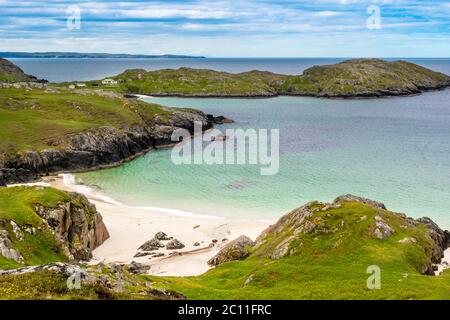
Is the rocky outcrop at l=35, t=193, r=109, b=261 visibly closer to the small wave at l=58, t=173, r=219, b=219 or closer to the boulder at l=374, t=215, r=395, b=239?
the small wave at l=58, t=173, r=219, b=219

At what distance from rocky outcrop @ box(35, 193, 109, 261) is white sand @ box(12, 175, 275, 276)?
1.27 m

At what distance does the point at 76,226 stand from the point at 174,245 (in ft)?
34.3

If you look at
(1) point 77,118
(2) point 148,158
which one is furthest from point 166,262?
(1) point 77,118

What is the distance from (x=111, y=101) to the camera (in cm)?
13875

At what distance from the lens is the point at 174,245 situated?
2112 inches

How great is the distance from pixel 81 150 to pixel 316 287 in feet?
250

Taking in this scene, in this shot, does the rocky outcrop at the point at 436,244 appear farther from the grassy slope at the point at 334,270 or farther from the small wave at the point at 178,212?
the small wave at the point at 178,212

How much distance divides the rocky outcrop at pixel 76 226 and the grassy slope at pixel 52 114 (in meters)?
43.6

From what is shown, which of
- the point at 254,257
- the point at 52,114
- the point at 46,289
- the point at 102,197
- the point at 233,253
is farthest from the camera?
the point at 52,114

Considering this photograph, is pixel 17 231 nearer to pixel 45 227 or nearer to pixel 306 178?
pixel 45 227

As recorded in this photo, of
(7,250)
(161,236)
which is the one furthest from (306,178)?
(7,250)

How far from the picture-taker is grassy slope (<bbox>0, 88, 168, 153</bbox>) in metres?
98.7

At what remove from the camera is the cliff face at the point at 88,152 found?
8768 centimetres

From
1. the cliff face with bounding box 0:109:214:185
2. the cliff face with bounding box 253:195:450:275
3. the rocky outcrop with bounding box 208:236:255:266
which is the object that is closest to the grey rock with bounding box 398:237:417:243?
the cliff face with bounding box 253:195:450:275
